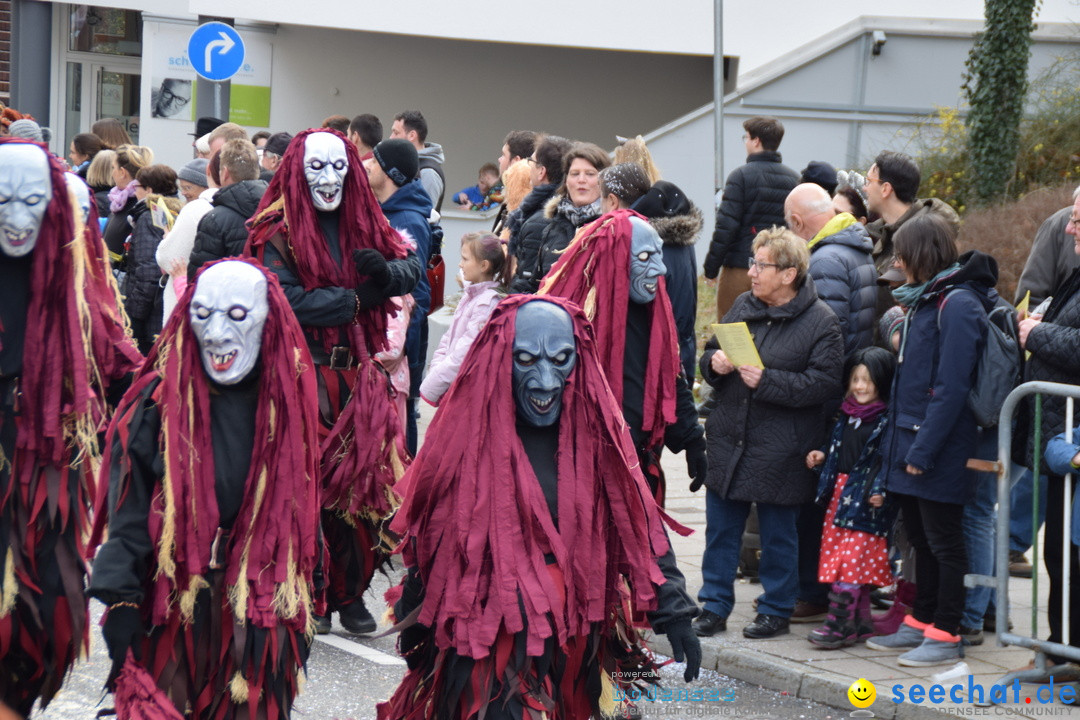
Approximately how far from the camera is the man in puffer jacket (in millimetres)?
6844

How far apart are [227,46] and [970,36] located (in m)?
8.94

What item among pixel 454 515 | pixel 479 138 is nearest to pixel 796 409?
pixel 454 515

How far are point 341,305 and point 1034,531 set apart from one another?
3098 mm

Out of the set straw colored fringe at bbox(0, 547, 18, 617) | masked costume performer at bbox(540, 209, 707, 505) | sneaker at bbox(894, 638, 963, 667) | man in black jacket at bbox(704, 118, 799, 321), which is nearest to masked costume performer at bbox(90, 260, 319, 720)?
straw colored fringe at bbox(0, 547, 18, 617)

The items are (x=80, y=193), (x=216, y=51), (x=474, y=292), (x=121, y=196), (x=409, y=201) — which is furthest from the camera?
(x=216, y=51)

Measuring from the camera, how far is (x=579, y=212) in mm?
6840

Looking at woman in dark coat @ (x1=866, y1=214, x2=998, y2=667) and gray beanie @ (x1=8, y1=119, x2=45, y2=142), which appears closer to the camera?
woman in dark coat @ (x1=866, y1=214, x2=998, y2=667)

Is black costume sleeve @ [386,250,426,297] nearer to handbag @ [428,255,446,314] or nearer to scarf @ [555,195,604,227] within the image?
scarf @ [555,195,604,227]

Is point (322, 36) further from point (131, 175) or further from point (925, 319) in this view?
point (925, 319)

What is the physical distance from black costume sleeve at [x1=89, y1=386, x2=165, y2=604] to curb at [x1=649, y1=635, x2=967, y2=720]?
2575 mm

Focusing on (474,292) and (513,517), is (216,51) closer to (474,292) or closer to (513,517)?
(474,292)

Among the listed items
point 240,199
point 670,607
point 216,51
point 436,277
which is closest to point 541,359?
point 670,607

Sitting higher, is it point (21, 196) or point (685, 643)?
point (21, 196)

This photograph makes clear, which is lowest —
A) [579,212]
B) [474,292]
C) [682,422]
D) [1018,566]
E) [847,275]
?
[1018,566]
